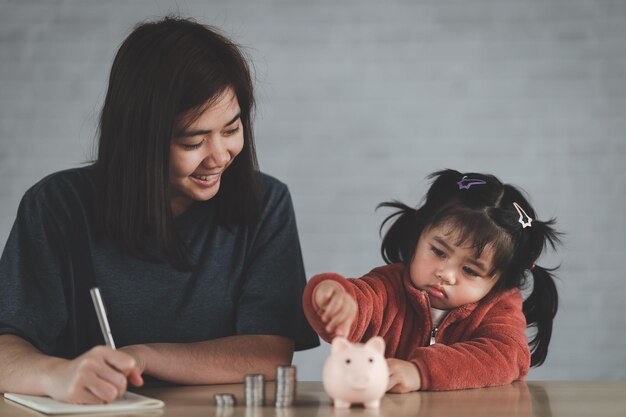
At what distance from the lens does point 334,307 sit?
127 centimetres

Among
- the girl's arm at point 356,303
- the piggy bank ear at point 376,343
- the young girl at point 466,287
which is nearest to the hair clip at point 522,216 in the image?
the young girl at point 466,287

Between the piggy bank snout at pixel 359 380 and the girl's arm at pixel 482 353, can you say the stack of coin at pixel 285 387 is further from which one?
the girl's arm at pixel 482 353

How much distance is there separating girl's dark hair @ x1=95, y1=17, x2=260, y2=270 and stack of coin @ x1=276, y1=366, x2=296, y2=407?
422 mm

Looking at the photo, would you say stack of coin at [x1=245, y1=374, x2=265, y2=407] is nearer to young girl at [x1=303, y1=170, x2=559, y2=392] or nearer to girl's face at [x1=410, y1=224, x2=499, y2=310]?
young girl at [x1=303, y1=170, x2=559, y2=392]

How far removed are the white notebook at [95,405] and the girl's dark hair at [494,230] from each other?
1.75 feet

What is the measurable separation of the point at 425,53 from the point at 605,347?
951 millimetres

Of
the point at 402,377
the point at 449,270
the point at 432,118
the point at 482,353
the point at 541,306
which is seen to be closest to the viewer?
the point at 402,377

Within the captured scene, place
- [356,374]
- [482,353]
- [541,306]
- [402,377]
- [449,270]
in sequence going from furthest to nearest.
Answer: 1. [541,306]
2. [449,270]
3. [482,353]
4. [402,377]
5. [356,374]

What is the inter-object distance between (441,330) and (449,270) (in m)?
0.10

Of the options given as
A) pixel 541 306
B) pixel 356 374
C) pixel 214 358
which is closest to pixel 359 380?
pixel 356 374

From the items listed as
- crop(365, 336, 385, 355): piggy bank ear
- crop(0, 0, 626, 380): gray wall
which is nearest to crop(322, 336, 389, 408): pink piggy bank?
crop(365, 336, 385, 355): piggy bank ear

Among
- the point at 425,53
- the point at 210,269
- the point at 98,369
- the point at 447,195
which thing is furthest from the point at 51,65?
the point at 98,369

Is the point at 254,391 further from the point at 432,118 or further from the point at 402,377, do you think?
the point at 432,118

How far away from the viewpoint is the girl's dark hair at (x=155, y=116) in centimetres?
143
